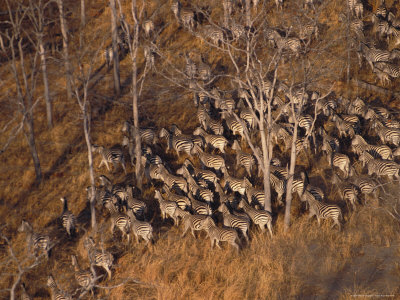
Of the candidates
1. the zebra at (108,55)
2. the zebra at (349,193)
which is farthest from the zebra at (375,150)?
the zebra at (108,55)

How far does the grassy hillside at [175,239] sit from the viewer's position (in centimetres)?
1189

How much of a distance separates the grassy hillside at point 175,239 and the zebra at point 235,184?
4.35 ft

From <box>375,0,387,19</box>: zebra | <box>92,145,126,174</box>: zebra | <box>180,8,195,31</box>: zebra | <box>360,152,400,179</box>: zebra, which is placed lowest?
<box>92,145,126,174</box>: zebra

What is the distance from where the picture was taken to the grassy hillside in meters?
11.9

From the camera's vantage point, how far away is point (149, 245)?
13812 millimetres

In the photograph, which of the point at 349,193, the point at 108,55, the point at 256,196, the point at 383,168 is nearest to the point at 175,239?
A: the point at 256,196

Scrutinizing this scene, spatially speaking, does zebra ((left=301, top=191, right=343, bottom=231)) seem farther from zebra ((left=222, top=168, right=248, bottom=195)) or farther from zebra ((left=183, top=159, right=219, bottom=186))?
zebra ((left=183, top=159, right=219, bottom=186))

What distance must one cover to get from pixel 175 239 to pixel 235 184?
9.17 ft

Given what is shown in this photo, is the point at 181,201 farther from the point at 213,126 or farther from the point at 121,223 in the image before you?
the point at 213,126

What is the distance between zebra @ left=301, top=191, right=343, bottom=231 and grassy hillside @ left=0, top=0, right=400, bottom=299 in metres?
0.25


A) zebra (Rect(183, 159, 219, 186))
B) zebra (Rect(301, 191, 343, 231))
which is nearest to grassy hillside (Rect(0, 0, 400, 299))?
zebra (Rect(301, 191, 343, 231))

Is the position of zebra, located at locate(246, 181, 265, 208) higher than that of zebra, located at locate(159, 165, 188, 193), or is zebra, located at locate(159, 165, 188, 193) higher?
zebra, located at locate(246, 181, 265, 208)

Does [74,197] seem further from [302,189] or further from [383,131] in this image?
[383,131]

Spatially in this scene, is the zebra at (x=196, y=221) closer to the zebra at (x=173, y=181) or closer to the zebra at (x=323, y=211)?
the zebra at (x=173, y=181)
